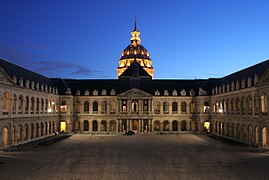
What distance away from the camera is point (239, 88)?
182 ft

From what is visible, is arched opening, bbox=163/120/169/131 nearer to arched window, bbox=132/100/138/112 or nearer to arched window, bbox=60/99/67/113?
arched window, bbox=132/100/138/112

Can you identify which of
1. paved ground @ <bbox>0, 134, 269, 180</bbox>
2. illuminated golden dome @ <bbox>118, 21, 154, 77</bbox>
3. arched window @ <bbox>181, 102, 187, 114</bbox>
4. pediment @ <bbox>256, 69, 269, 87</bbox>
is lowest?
paved ground @ <bbox>0, 134, 269, 180</bbox>

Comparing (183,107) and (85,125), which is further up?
(183,107)

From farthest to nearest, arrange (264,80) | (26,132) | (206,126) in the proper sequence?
(206,126) < (26,132) < (264,80)

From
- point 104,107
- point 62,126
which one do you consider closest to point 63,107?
point 62,126

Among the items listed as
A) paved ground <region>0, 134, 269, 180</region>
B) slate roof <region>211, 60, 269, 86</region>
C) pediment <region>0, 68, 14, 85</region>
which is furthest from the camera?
slate roof <region>211, 60, 269, 86</region>

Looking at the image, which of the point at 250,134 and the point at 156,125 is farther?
the point at 156,125

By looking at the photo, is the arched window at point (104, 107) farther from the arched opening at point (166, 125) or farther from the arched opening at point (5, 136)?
the arched opening at point (5, 136)

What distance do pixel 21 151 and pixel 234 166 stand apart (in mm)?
30347

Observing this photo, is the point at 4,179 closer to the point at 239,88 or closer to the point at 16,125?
the point at 16,125

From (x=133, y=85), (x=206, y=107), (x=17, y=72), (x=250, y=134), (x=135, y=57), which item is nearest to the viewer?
(x=250, y=134)

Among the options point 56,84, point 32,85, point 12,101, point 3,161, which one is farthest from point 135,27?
point 3,161

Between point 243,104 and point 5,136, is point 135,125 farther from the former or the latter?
point 5,136

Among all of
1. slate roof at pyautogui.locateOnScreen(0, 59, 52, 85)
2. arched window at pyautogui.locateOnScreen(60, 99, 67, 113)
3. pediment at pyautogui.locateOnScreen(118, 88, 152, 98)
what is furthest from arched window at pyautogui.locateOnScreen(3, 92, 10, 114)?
pediment at pyautogui.locateOnScreen(118, 88, 152, 98)
